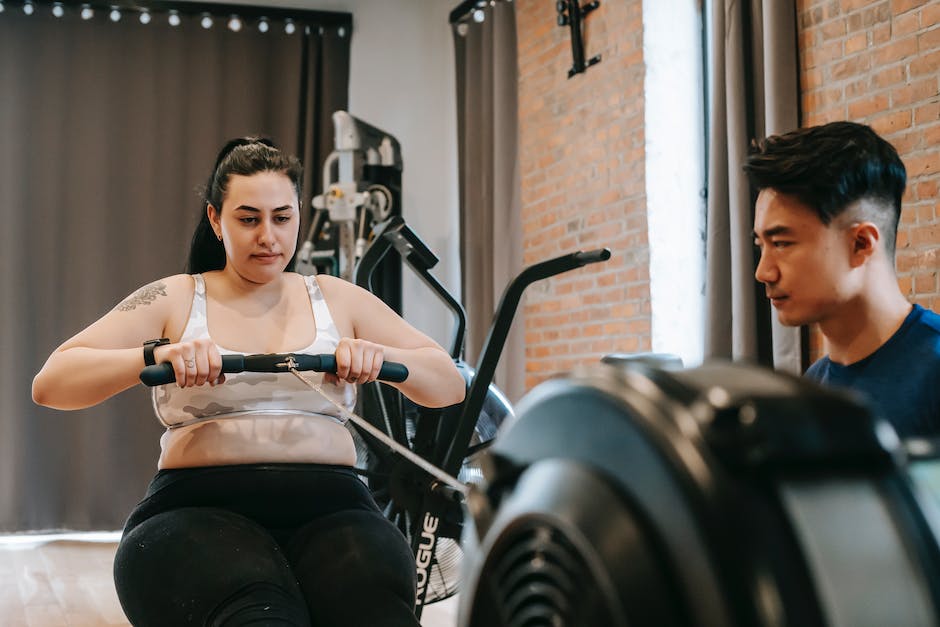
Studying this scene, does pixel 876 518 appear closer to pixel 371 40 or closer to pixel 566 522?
pixel 566 522

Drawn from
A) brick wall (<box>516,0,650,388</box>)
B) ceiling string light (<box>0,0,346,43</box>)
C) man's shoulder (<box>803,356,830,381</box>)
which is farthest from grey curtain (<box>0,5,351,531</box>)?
man's shoulder (<box>803,356,830,381</box>)

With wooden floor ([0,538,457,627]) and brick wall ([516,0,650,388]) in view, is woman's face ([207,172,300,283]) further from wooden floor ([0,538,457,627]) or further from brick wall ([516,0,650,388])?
brick wall ([516,0,650,388])

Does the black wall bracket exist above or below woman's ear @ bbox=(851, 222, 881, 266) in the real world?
above

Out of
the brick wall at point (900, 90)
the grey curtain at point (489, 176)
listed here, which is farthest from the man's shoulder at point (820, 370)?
the grey curtain at point (489, 176)

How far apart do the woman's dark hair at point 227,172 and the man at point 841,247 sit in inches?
30.2

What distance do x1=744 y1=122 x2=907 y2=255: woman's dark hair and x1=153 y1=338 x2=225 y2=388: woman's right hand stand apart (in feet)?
2.44

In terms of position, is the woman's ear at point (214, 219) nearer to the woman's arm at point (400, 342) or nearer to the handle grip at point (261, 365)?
the woman's arm at point (400, 342)

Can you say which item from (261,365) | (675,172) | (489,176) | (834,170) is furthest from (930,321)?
(489,176)

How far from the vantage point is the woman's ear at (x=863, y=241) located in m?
1.25

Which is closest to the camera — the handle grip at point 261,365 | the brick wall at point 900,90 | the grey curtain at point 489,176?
the handle grip at point 261,365

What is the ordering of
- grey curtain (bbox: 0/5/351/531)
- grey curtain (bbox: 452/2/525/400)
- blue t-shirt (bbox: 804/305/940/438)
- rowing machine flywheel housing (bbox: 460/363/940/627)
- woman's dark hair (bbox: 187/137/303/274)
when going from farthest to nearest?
grey curtain (bbox: 0/5/351/531)
grey curtain (bbox: 452/2/525/400)
woman's dark hair (bbox: 187/137/303/274)
blue t-shirt (bbox: 804/305/940/438)
rowing machine flywheel housing (bbox: 460/363/940/627)

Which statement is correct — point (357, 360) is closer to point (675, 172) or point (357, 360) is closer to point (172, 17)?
point (675, 172)

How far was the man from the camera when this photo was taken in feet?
4.06

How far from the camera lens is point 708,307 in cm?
317
